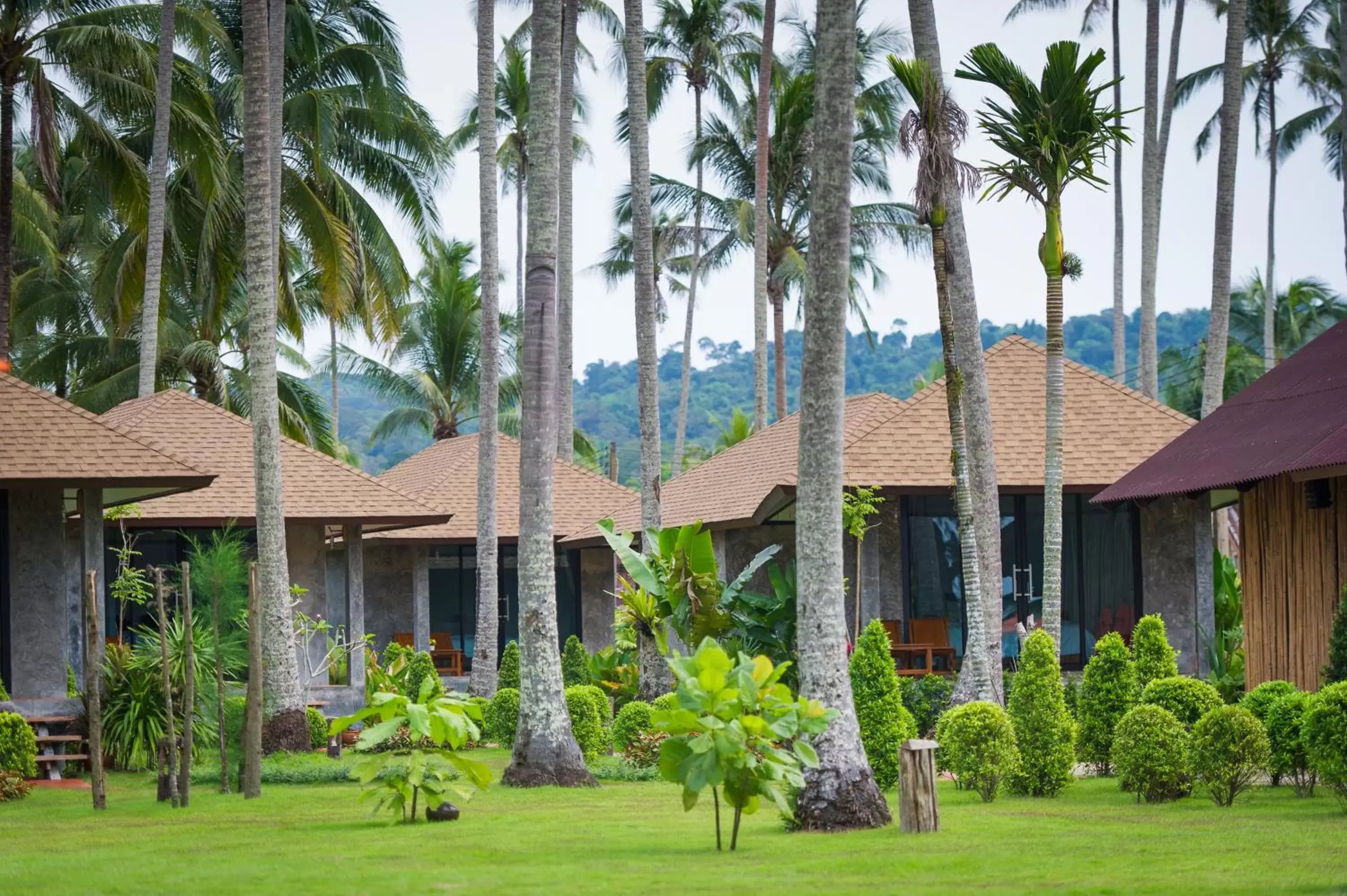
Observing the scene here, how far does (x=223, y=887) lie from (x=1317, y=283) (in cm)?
5157

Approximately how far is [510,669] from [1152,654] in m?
9.15

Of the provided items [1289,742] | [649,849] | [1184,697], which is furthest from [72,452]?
[1289,742]

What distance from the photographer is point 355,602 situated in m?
23.4

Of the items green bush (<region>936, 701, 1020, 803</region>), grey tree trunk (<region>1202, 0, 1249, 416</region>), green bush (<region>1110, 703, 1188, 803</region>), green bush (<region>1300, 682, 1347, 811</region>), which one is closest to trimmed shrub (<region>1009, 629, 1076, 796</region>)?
green bush (<region>936, 701, 1020, 803</region>)

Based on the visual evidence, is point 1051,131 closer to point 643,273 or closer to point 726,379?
point 643,273

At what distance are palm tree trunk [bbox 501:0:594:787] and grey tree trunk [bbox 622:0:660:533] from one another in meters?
5.30

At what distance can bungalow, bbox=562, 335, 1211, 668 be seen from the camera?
71.1ft

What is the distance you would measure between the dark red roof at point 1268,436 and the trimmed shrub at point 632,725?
603 cm

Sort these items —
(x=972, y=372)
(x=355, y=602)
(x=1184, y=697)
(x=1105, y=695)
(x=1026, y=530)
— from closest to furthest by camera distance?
1. (x=1184, y=697)
2. (x=1105, y=695)
3. (x=972, y=372)
4. (x=1026, y=530)
5. (x=355, y=602)

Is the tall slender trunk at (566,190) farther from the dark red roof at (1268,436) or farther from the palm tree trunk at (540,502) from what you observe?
the dark red roof at (1268,436)

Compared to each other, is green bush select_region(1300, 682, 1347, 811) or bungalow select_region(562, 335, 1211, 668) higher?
bungalow select_region(562, 335, 1211, 668)

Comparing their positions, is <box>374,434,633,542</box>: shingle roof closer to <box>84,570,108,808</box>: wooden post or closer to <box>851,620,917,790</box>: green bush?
<box>84,570,108,808</box>: wooden post

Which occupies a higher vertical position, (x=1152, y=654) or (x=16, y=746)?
(x=1152, y=654)

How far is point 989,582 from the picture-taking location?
60.6 ft
